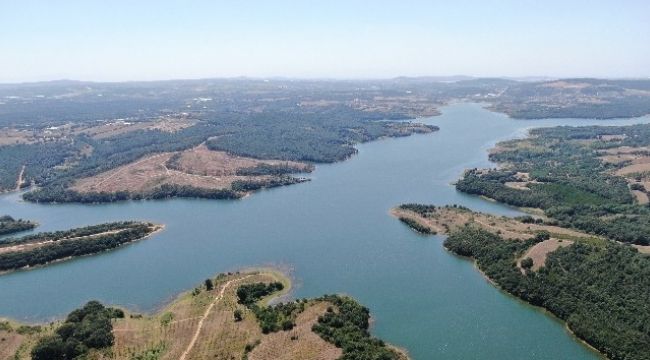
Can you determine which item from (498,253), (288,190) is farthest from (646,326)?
(288,190)

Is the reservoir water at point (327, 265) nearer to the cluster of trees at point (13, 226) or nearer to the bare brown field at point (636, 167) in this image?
the cluster of trees at point (13, 226)

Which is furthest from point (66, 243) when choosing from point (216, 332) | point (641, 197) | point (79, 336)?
point (641, 197)

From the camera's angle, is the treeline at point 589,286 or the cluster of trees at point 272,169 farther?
the cluster of trees at point 272,169

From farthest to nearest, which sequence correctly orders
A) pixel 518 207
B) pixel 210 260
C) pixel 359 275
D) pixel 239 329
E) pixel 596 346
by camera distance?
pixel 518 207, pixel 210 260, pixel 359 275, pixel 239 329, pixel 596 346

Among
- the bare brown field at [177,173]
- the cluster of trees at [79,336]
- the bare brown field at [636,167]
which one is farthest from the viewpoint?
the bare brown field at [177,173]

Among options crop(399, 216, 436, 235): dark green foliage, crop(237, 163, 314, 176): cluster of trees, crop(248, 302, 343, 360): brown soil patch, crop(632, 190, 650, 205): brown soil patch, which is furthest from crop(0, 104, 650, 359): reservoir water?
crop(632, 190, 650, 205): brown soil patch

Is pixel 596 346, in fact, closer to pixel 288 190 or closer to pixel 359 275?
pixel 359 275

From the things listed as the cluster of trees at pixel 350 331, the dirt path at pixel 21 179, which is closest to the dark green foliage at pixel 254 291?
the cluster of trees at pixel 350 331
